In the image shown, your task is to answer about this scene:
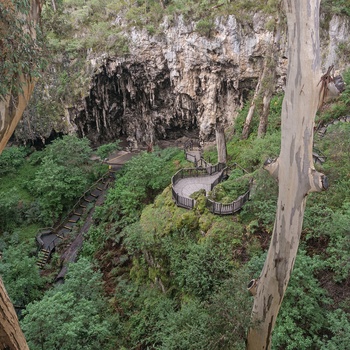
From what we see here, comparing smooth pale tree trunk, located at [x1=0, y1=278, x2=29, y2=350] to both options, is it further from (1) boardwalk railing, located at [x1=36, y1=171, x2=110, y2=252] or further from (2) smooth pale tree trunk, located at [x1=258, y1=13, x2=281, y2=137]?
(2) smooth pale tree trunk, located at [x1=258, y1=13, x2=281, y2=137]

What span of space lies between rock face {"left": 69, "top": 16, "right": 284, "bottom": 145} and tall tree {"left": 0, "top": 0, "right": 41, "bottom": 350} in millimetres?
15781

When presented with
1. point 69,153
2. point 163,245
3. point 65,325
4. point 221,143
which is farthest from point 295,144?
point 69,153

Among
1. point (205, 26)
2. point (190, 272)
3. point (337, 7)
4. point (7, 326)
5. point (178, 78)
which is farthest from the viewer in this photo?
point (178, 78)

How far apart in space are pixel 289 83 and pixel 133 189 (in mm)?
12050

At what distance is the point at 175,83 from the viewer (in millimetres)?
20141

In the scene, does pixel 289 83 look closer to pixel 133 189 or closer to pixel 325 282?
pixel 325 282

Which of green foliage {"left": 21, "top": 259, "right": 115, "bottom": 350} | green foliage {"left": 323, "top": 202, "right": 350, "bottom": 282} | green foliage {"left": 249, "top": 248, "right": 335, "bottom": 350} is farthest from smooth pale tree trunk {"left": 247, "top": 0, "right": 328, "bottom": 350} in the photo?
green foliage {"left": 21, "top": 259, "right": 115, "bottom": 350}

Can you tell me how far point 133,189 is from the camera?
611 inches

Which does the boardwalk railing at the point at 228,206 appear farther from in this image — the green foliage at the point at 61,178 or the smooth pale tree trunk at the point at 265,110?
the green foliage at the point at 61,178

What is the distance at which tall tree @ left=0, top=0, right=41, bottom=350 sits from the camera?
336 centimetres

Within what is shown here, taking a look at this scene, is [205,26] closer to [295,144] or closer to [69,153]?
[69,153]

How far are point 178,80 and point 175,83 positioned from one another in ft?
1.04

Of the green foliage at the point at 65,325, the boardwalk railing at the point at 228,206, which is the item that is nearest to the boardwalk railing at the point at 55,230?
the green foliage at the point at 65,325

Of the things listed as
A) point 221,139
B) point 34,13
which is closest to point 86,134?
point 221,139
